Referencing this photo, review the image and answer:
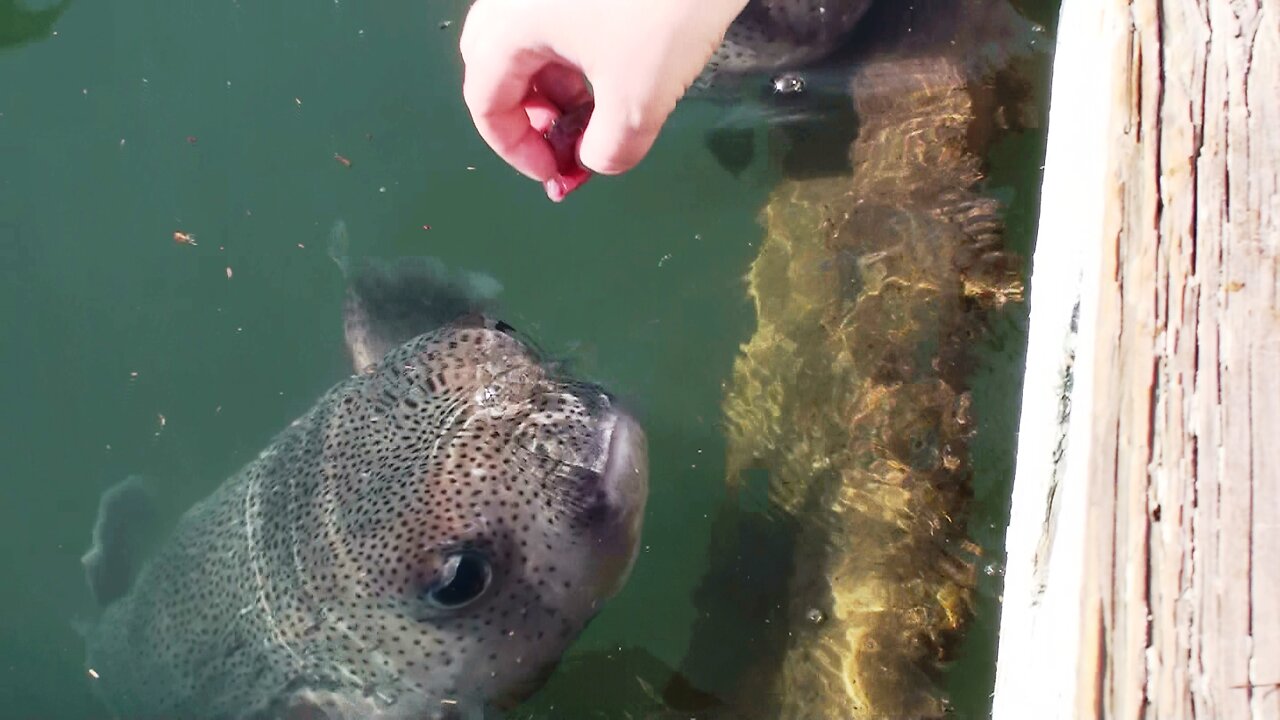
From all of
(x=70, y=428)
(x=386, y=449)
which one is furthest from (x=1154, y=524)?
(x=70, y=428)

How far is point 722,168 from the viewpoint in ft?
14.4

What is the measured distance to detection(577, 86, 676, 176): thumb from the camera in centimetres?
223

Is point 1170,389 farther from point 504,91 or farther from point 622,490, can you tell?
point 622,490

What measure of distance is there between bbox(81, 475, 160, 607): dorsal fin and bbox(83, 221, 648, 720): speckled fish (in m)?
0.76

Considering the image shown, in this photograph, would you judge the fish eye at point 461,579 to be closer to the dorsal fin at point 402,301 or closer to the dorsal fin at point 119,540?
the dorsal fin at point 402,301

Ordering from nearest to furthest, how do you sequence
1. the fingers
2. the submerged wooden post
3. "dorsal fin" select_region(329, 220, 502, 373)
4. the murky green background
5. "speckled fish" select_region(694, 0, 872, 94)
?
the submerged wooden post < the fingers < "speckled fish" select_region(694, 0, 872, 94) < "dorsal fin" select_region(329, 220, 502, 373) < the murky green background

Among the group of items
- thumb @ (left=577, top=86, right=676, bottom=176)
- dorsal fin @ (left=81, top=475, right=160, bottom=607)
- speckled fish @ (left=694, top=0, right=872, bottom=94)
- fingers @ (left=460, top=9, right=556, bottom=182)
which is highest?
speckled fish @ (left=694, top=0, right=872, bottom=94)

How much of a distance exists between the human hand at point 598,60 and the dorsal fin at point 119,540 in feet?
10.1

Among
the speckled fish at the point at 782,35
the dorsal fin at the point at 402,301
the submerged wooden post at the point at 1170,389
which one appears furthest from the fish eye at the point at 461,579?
the speckled fish at the point at 782,35

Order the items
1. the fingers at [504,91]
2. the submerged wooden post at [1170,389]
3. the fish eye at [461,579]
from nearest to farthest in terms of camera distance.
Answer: the submerged wooden post at [1170,389], the fingers at [504,91], the fish eye at [461,579]

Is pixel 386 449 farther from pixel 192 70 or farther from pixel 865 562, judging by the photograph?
pixel 192 70

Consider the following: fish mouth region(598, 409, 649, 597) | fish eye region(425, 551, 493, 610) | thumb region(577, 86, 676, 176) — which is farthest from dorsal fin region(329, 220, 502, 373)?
thumb region(577, 86, 676, 176)

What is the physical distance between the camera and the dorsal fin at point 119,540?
4.43m

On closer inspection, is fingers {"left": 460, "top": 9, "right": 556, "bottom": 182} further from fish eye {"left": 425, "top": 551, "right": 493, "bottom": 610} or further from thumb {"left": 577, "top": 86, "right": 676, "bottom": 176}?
fish eye {"left": 425, "top": 551, "right": 493, "bottom": 610}
